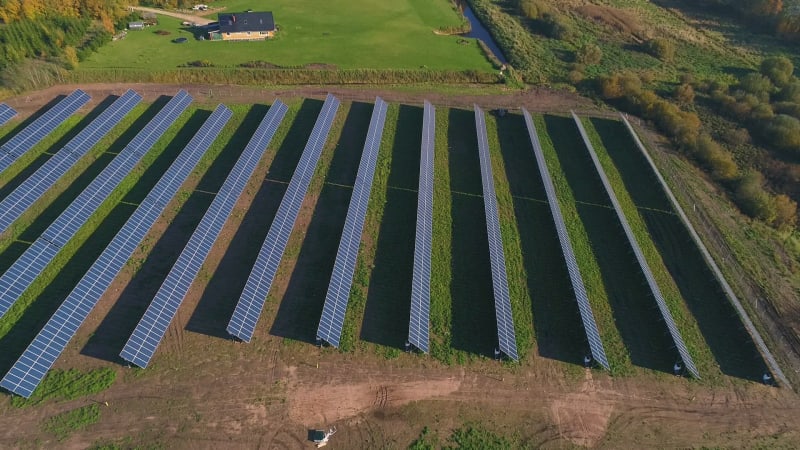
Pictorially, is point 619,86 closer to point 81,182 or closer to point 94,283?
point 94,283

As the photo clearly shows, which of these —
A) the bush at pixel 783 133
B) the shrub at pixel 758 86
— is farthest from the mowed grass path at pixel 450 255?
the shrub at pixel 758 86

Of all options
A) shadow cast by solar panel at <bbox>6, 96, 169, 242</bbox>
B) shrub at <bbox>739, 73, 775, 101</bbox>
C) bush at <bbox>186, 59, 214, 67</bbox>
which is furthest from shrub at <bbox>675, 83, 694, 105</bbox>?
shadow cast by solar panel at <bbox>6, 96, 169, 242</bbox>

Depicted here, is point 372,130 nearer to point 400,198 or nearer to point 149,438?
point 400,198

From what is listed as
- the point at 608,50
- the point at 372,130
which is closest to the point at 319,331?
the point at 372,130

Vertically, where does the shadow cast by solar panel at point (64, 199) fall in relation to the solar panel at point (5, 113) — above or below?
below

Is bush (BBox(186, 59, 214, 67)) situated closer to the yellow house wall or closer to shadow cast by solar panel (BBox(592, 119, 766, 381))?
the yellow house wall

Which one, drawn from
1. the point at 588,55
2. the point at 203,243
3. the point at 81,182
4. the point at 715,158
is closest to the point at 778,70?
the point at 588,55

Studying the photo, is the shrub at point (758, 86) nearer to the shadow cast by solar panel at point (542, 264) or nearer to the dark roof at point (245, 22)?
the shadow cast by solar panel at point (542, 264)
